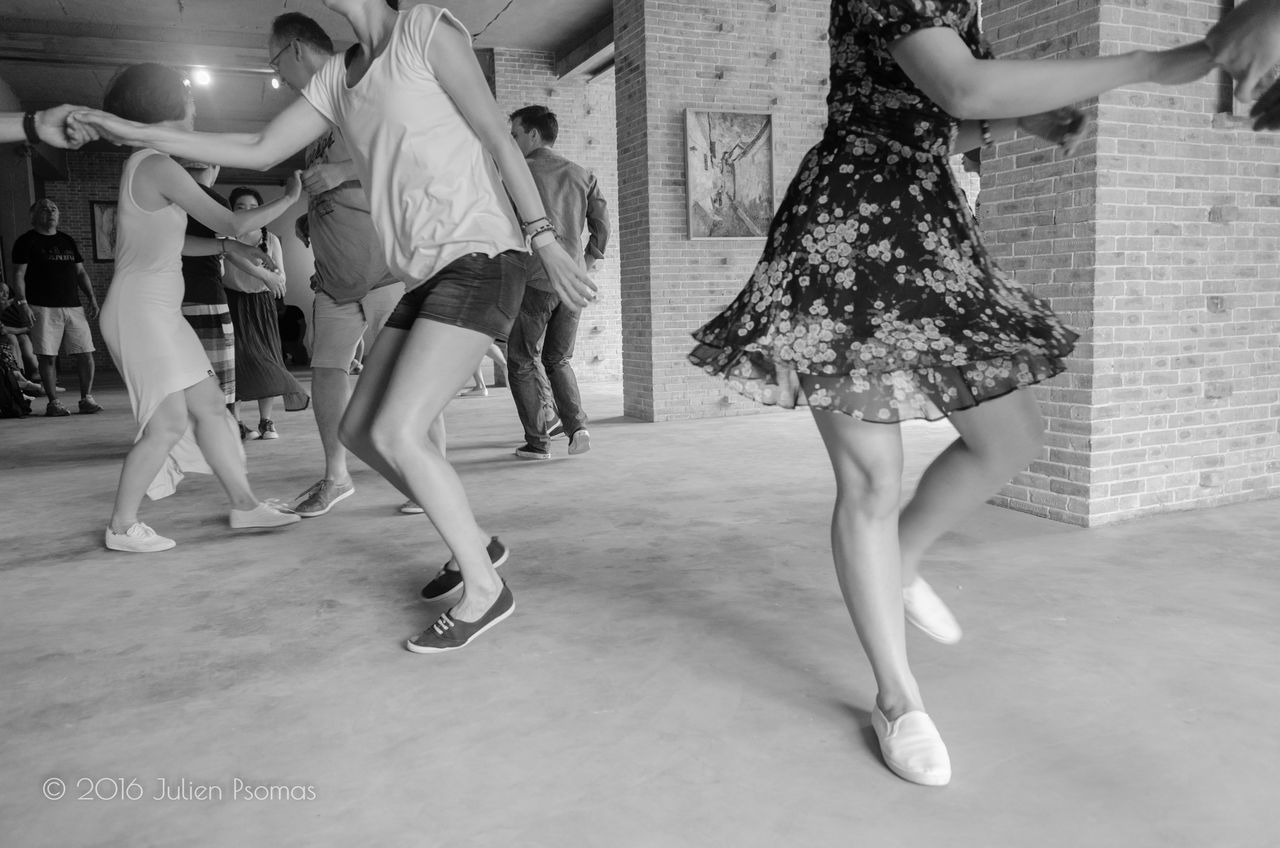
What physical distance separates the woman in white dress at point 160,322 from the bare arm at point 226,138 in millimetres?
616

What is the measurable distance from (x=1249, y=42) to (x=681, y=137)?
21.4 feet

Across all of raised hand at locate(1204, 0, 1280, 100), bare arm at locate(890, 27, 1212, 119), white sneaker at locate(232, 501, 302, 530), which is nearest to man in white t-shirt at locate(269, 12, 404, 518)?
white sneaker at locate(232, 501, 302, 530)

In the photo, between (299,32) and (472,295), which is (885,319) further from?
(299,32)

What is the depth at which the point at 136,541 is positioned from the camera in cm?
359

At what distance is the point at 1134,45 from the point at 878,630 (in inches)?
113

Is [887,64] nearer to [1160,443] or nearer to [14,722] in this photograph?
[14,722]

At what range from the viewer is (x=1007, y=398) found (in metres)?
1.81

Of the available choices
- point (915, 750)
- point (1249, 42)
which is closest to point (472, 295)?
point (915, 750)

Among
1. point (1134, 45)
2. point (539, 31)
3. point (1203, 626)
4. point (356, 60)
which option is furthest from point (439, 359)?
point (539, 31)

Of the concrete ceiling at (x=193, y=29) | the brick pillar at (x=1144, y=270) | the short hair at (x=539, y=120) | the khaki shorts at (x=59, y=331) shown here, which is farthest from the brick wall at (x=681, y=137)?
the khaki shorts at (x=59, y=331)

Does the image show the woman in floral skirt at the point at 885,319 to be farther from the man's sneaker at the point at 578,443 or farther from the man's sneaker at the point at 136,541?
the man's sneaker at the point at 578,443

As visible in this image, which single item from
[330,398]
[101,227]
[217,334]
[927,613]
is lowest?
[927,613]

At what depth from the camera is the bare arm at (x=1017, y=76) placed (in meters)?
1.39

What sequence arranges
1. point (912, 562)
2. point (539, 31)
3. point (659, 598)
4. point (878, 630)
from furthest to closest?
1. point (539, 31)
2. point (659, 598)
3. point (912, 562)
4. point (878, 630)
